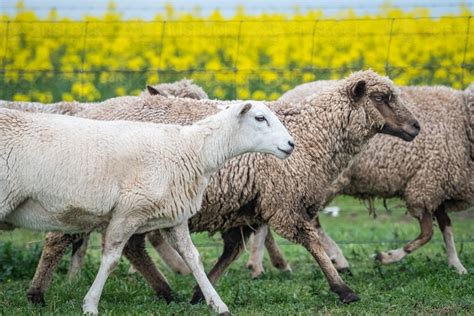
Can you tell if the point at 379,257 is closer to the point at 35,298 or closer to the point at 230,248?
the point at 230,248

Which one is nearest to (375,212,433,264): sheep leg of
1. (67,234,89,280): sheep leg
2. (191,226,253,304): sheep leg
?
(191,226,253,304): sheep leg

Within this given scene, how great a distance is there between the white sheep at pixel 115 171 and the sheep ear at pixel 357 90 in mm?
1152

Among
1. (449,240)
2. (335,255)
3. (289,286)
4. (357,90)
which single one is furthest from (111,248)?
(449,240)

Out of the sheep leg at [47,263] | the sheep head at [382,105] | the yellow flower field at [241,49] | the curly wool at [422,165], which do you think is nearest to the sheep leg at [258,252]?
the curly wool at [422,165]

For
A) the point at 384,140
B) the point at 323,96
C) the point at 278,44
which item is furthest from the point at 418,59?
the point at 323,96

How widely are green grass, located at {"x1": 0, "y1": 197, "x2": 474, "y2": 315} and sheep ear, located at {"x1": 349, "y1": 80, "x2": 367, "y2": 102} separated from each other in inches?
62.0

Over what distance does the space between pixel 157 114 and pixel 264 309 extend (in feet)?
5.99

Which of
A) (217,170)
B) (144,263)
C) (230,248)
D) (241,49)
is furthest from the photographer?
(241,49)

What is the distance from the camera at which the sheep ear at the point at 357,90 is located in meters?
7.68

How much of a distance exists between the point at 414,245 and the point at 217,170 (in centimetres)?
308

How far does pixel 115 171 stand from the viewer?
6441 mm

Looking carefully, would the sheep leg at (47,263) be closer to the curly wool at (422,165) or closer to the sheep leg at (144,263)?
the sheep leg at (144,263)

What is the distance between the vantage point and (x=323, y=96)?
7895mm

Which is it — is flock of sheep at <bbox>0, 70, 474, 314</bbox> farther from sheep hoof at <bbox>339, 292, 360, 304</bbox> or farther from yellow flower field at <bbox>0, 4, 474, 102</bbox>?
yellow flower field at <bbox>0, 4, 474, 102</bbox>
